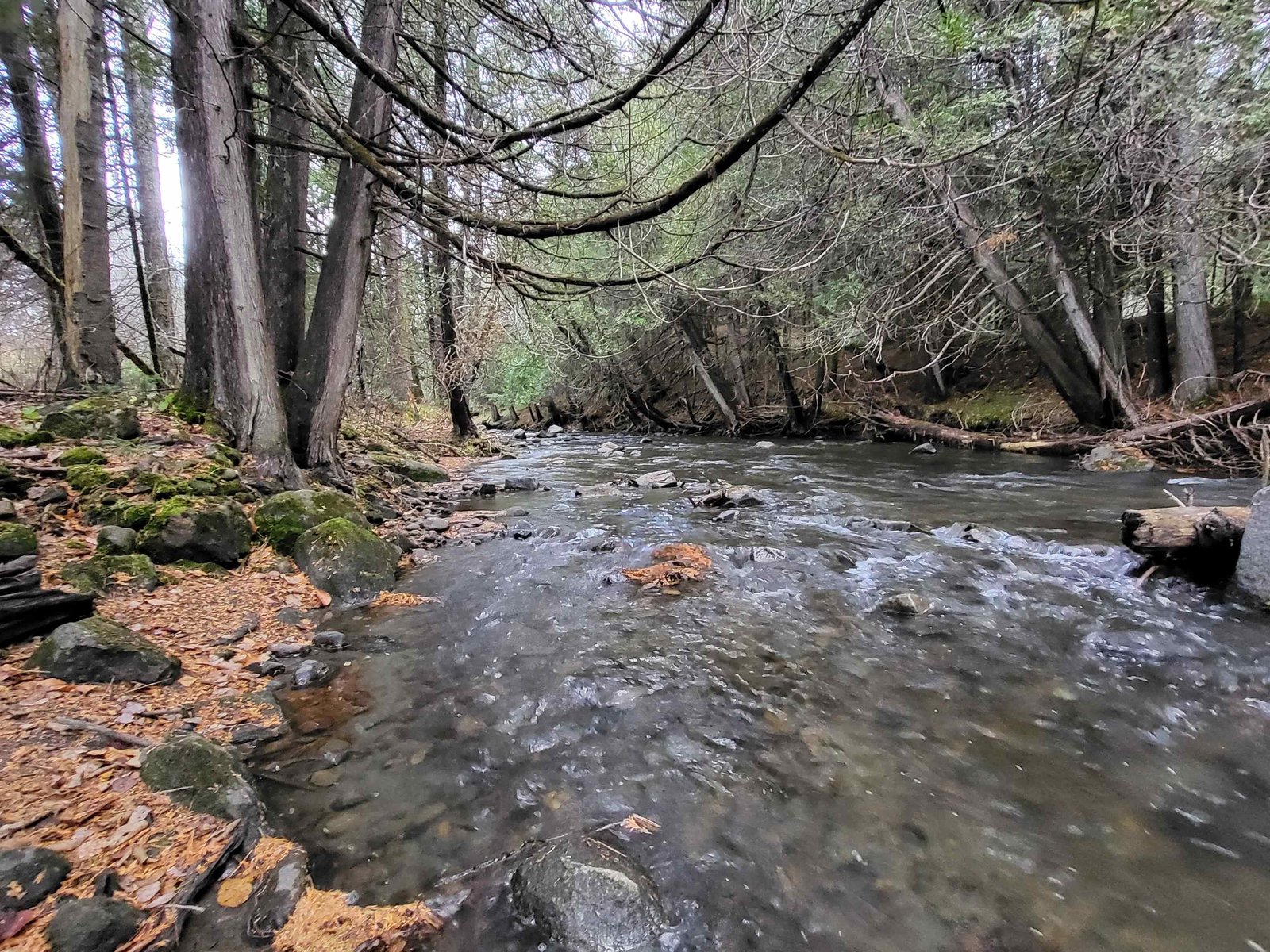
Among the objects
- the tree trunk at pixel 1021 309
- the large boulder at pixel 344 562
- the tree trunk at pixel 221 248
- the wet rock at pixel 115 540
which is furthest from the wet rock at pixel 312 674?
the tree trunk at pixel 1021 309

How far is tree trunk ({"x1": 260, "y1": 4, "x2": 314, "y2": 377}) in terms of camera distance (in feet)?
21.5

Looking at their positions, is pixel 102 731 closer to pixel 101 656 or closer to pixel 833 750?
pixel 101 656

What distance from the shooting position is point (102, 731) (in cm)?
220

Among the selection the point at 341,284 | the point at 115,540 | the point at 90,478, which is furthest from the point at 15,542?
the point at 341,284

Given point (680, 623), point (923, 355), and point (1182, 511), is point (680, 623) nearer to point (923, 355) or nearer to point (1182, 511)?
point (1182, 511)

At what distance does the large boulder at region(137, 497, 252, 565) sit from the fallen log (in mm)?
6649

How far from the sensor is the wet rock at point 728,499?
301 inches

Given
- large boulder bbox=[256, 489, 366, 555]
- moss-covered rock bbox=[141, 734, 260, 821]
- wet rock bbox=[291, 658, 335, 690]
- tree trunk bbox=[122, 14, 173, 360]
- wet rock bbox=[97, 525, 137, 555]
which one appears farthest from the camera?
tree trunk bbox=[122, 14, 173, 360]

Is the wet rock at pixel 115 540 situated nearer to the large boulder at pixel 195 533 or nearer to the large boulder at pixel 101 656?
the large boulder at pixel 195 533

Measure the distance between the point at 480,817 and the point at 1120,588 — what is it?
4564mm

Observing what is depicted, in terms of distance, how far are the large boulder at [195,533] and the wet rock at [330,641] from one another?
1197 millimetres

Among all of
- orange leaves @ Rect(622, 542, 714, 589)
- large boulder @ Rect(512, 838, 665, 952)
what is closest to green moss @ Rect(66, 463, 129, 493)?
orange leaves @ Rect(622, 542, 714, 589)

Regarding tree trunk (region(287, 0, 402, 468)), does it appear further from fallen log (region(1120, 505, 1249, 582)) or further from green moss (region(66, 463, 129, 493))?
fallen log (region(1120, 505, 1249, 582))

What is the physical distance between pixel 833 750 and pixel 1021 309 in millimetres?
9893
